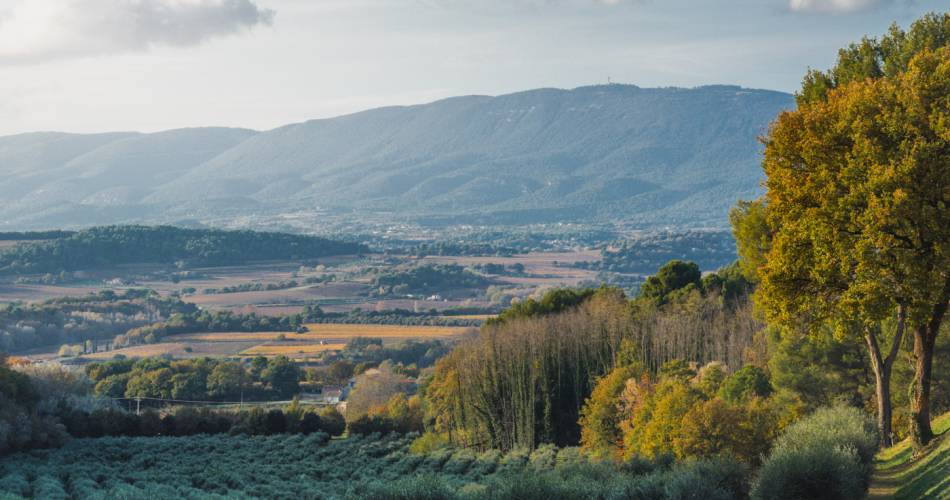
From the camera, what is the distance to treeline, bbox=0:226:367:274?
14575cm

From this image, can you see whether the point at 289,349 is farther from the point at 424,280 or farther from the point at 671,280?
the point at 424,280

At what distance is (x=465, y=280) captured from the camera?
504 feet

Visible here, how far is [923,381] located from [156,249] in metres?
149

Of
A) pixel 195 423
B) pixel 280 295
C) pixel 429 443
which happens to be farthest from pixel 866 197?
pixel 280 295

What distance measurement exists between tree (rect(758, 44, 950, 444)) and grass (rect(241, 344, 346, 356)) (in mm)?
74541

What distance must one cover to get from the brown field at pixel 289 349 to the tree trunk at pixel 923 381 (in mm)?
74540

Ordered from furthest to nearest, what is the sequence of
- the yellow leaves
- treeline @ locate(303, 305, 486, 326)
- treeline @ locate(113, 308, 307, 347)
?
treeline @ locate(303, 305, 486, 326)
treeline @ locate(113, 308, 307, 347)
the yellow leaves

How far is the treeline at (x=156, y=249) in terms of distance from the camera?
5738 inches

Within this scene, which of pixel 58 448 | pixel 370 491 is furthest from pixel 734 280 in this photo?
pixel 370 491

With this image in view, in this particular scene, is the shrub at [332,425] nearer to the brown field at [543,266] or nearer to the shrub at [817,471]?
the shrub at [817,471]

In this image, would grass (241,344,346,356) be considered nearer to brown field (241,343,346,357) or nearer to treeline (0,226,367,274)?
brown field (241,343,346,357)

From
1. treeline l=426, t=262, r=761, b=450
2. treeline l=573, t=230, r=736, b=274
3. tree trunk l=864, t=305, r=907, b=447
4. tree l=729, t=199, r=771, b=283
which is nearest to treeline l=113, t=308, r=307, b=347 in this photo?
treeline l=426, t=262, r=761, b=450

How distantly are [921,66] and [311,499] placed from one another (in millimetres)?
17387

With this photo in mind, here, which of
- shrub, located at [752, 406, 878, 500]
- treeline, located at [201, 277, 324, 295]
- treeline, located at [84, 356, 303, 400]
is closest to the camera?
shrub, located at [752, 406, 878, 500]
